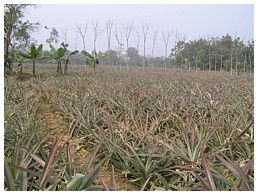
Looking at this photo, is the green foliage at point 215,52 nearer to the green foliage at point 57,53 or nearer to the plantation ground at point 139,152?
the green foliage at point 57,53

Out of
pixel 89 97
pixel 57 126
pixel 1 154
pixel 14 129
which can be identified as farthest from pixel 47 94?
pixel 1 154

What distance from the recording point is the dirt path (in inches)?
93.0

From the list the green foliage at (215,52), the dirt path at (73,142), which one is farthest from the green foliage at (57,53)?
the green foliage at (215,52)

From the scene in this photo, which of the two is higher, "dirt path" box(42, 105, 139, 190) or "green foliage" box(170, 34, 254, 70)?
"green foliage" box(170, 34, 254, 70)

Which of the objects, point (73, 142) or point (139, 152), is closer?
point (139, 152)

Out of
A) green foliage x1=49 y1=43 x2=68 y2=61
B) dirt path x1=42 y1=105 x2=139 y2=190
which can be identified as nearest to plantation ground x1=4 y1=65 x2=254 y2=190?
dirt path x1=42 y1=105 x2=139 y2=190

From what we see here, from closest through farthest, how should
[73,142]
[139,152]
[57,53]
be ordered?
1. [139,152]
2. [73,142]
3. [57,53]

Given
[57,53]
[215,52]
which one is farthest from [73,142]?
[215,52]

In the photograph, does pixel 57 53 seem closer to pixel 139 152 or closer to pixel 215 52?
pixel 139 152

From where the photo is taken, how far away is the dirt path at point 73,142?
2363 mm

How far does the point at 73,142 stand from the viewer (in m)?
3.21

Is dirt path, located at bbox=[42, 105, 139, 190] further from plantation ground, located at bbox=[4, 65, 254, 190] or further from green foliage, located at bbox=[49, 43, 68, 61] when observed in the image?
green foliage, located at bbox=[49, 43, 68, 61]

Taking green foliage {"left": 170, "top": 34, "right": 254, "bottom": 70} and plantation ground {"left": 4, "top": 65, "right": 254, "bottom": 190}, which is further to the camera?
green foliage {"left": 170, "top": 34, "right": 254, "bottom": 70}

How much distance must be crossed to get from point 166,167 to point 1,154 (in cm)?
138
